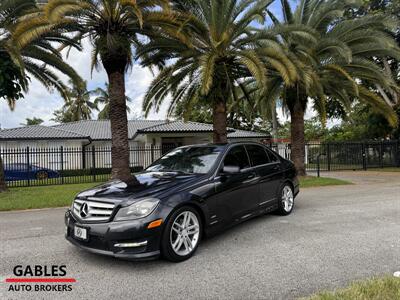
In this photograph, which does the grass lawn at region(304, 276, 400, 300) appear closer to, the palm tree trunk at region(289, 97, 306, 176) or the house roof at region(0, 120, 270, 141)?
the palm tree trunk at region(289, 97, 306, 176)

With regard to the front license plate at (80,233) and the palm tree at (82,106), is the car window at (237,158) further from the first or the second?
the palm tree at (82,106)

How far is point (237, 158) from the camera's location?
17.7 feet

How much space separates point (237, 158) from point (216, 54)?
6187mm

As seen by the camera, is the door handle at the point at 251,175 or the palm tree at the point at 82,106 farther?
the palm tree at the point at 82,106

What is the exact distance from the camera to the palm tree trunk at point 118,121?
10180 millimetres

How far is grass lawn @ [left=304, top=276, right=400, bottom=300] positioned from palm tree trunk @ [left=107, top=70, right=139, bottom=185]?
828 centimetres

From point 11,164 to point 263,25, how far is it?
616 inches

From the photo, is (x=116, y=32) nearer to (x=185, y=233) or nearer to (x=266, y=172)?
(x=266, y=172)

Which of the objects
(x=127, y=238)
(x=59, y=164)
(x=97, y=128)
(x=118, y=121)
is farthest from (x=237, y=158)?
(x=97, y=128)

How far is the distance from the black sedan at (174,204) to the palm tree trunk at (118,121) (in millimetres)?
4939

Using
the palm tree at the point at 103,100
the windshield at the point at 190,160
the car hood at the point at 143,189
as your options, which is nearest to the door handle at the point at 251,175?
the windshield at the point at 190,160

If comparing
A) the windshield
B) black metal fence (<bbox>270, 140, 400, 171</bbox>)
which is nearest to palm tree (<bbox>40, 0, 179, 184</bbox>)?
the windshield

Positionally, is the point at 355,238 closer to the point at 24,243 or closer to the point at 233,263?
the point at 233,263

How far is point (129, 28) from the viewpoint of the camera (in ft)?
32.9
